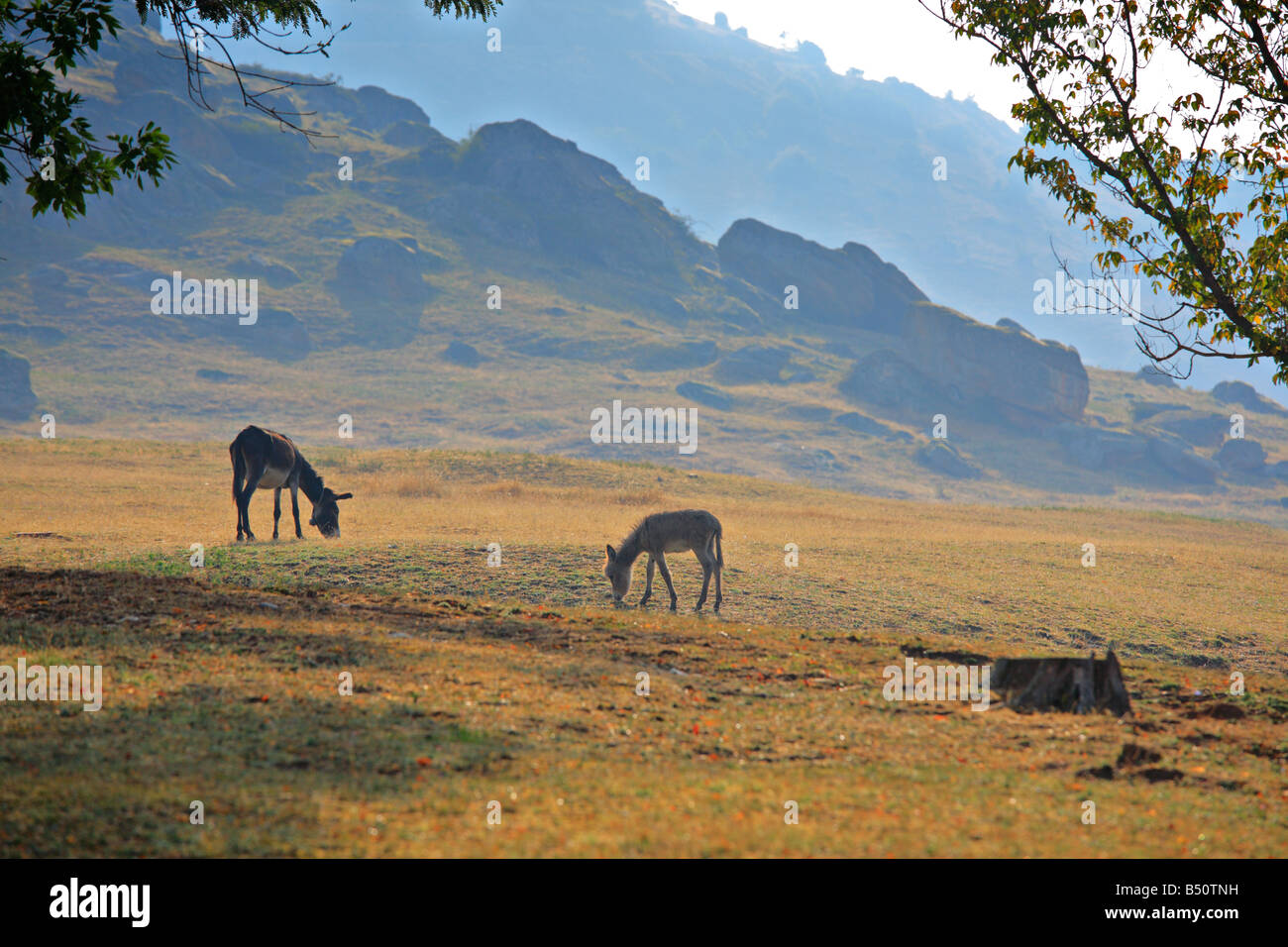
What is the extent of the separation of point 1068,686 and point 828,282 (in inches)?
6035

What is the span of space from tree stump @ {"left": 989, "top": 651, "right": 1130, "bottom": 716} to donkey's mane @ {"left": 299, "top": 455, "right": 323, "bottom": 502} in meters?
18.8

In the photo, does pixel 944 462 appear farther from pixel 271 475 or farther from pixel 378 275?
pixel 271 475

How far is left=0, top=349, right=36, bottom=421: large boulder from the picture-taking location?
263 ft

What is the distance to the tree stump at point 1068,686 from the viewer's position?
10.6m

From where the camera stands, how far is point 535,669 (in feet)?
36.2

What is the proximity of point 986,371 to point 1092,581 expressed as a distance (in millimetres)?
108397

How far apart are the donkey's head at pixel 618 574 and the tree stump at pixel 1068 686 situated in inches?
328

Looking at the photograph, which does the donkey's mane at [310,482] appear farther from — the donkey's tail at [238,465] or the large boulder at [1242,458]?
the large boulder at [1242,458]

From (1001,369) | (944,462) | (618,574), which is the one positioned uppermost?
(1001,369)

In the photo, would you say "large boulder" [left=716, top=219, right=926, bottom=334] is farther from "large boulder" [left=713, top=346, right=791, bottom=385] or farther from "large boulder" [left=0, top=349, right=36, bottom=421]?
"large boulder" [left=0, top=349, right=36, bottom=421]

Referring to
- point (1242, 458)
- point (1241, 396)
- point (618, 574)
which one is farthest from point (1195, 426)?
point (618, 574)

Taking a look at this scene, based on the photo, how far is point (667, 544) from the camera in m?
17.7

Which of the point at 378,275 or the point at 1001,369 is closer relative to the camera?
the point at 1001,369
